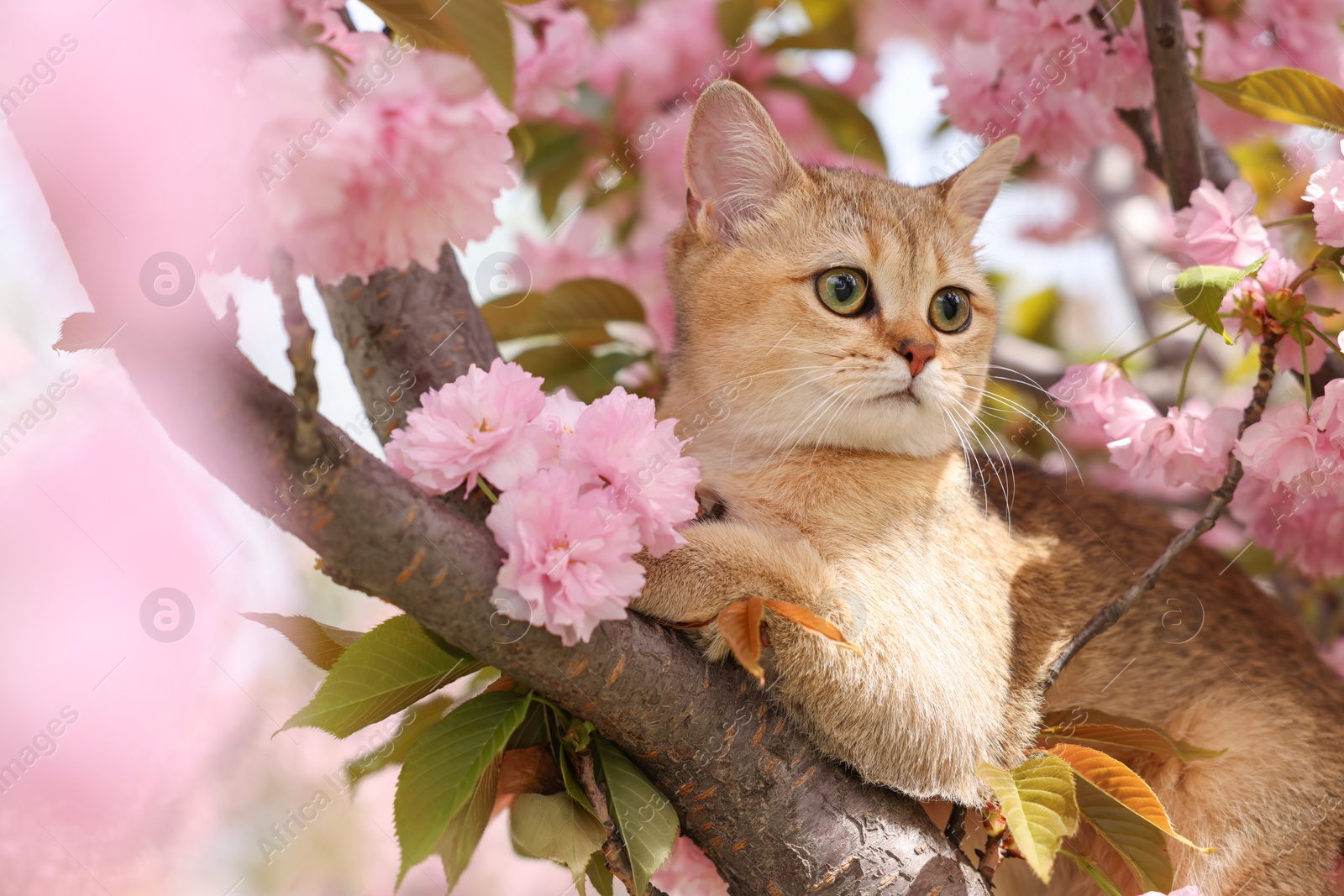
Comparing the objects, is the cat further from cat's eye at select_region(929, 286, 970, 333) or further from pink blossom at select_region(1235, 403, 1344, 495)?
pink blossom at select_region(1235, 403, 1344, 495)

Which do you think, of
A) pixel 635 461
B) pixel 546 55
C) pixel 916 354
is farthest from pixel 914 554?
pixel 546 55

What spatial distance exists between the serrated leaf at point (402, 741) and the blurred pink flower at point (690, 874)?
60 centimetres

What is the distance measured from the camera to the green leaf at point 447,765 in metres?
1.37

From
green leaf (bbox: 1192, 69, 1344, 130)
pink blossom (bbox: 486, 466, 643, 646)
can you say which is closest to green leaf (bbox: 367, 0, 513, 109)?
pink blossom (bbox: 486, 466, 643, 646)

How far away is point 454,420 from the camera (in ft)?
4.66

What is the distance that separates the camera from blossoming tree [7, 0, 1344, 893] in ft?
3.72

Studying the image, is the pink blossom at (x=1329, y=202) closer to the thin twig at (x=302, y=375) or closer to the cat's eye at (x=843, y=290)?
the cat's eye at (x=843, y=290)

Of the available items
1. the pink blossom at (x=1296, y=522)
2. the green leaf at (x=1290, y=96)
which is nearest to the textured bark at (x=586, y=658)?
the pink blossom at (x=1296, y=522)

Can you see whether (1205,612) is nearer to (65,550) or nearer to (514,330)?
(514,330)

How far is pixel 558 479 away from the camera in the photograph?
54.1 inches

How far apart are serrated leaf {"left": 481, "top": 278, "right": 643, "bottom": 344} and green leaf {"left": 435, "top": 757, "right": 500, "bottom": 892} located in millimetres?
1465

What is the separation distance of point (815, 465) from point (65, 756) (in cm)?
151

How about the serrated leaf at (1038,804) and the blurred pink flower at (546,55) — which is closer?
the serrated leaf at (1038,804)

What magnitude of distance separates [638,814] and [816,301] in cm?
112
